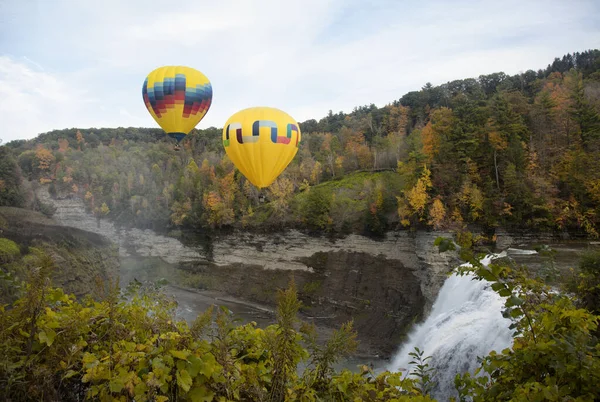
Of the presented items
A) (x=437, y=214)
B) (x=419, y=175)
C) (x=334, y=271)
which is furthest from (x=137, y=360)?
(x=334, y=271)

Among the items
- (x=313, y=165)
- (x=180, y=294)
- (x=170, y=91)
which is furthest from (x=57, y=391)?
(x=313, y=165)

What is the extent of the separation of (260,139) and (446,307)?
12.8 m

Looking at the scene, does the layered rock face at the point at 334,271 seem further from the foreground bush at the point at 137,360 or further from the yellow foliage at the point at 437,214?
the foreground bush at the point at 137,360

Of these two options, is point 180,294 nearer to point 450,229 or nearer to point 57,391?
point 450,229

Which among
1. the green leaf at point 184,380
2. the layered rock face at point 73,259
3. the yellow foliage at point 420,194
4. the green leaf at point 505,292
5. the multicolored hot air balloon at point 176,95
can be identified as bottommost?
the layered rock face at point 73,259

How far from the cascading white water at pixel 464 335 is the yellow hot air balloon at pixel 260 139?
9060mm

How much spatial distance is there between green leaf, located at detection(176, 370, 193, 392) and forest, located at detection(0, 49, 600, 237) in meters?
23.5

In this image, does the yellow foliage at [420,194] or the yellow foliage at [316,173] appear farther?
the yellow foliage at [316,173]

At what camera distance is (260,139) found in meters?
15.2

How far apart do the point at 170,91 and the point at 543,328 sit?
58.5 ft

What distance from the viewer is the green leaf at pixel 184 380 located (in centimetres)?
210

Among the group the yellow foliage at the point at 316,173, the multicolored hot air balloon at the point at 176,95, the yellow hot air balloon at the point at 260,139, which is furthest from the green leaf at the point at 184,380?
the yellow foliage at the point at 316,173

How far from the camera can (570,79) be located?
34750 millimetres

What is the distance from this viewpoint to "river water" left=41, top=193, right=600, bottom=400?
1145cm
